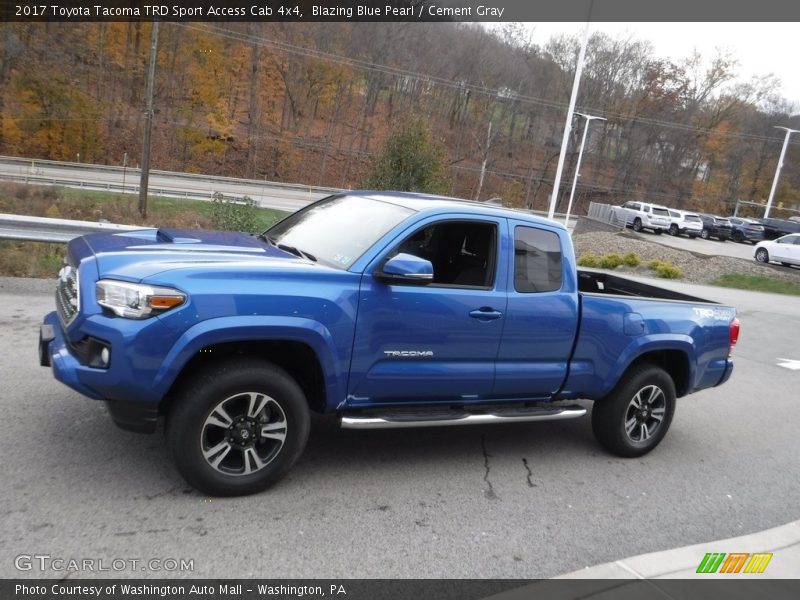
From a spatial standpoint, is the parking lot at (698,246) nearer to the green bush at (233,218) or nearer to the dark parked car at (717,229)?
the dark parked car at (717,229)

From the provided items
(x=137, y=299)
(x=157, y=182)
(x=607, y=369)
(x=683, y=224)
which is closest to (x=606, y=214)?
(x=683, y=224)

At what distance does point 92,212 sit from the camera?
26.3 metres

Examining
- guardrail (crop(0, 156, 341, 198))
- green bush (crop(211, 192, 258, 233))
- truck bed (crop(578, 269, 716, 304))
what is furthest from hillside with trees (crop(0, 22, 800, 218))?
truck bed (crop(578, 269, 716, 304))

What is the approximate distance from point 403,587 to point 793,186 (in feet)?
323

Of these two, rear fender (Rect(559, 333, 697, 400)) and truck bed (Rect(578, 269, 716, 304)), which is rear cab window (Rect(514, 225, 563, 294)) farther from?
truck bed (Rect(578, 269, 716, 304))

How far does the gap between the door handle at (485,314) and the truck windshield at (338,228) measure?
2.72ft

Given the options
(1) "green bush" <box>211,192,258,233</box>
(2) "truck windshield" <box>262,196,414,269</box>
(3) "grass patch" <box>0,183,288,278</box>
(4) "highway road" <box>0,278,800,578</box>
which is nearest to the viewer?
(4) "highway road" <box>0,278,800,578</box>

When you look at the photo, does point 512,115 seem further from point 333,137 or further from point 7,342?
point 7,342

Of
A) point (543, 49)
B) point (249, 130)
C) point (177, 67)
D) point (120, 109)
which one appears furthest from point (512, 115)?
point (120, 109)

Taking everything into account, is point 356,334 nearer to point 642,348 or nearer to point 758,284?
point 642,348

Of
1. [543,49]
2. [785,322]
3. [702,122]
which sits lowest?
[785,322]

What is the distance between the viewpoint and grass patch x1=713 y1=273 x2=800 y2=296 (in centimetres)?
2467

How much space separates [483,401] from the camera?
16.3ft
